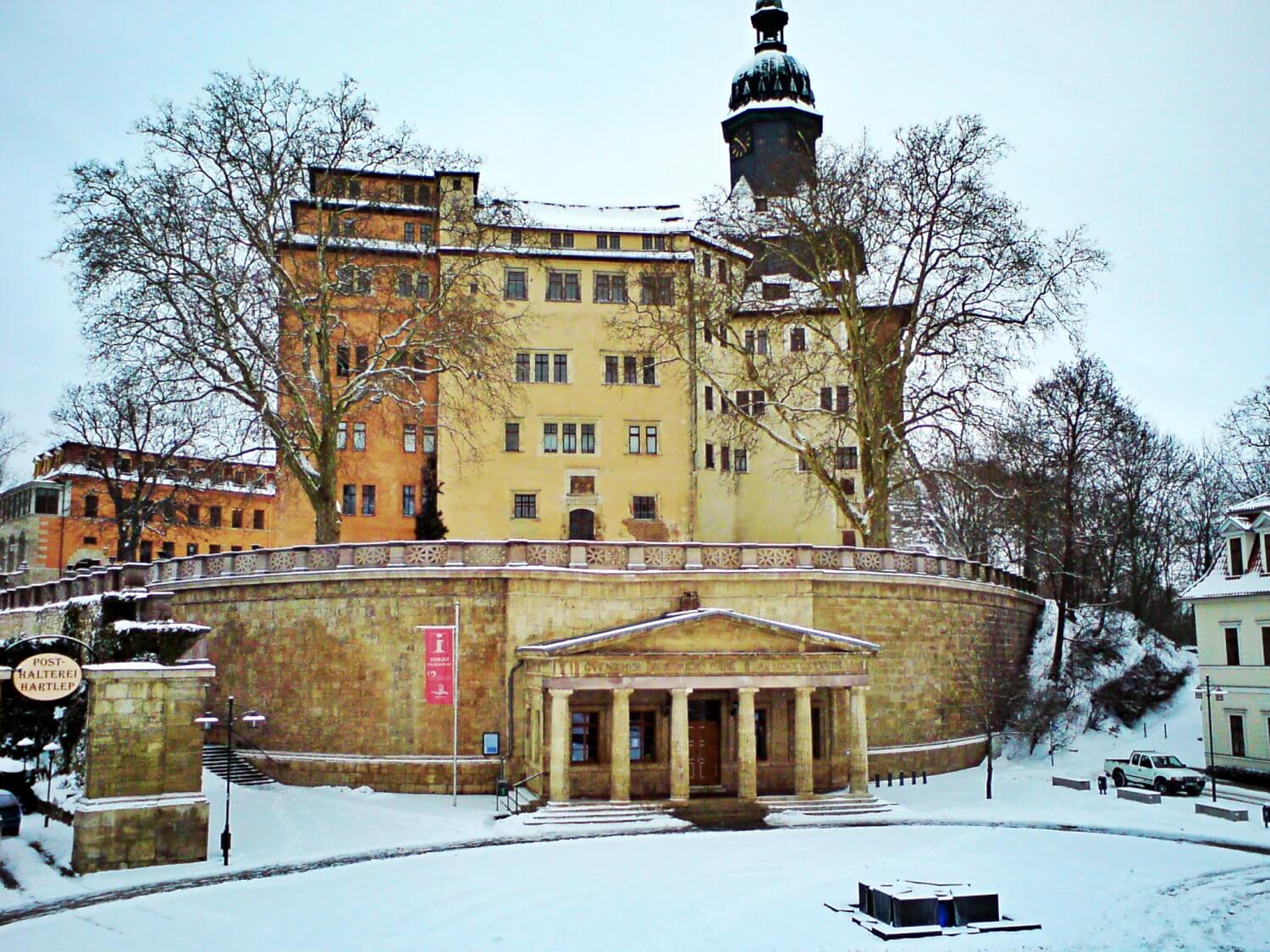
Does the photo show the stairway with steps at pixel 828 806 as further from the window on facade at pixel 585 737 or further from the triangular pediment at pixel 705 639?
the window on facade at pixel 585 737

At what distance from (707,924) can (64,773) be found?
2010 centimetres

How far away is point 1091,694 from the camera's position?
44.9m

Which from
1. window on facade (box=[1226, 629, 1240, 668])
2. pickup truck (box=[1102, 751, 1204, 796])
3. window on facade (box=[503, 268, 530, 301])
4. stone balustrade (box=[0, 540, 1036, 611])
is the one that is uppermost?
window on facade (box=[503, 268, 530, 301])

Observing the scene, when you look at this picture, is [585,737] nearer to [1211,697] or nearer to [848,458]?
[1211,697]

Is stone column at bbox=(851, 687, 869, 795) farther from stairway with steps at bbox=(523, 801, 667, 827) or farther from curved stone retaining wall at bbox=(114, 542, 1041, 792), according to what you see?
stairway with steps at bbox=(523, 801, 667, 827)

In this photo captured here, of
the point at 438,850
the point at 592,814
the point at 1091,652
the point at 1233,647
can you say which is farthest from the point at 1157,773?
the point at 438,850

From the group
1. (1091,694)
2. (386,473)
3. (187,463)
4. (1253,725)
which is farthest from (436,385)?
(1253,725)

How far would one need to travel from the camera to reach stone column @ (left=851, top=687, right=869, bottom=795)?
108ft

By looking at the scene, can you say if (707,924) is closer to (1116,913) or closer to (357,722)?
(1116,913)

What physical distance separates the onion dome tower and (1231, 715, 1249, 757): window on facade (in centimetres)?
3542

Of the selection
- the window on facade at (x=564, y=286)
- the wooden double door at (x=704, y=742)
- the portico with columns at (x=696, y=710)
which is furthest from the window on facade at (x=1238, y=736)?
the window on facade at (x=564, y=286)

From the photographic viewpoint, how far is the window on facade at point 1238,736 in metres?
38.0

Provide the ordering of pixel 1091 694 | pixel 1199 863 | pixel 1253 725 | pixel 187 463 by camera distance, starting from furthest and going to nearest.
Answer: pixel 187 463, pixel 1091 694, pixel 1253 725, pixel 1199 863

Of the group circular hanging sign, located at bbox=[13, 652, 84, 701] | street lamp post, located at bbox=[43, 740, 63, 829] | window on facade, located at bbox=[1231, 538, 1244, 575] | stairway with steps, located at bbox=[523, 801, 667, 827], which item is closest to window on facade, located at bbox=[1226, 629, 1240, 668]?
window on facade, located at bbox=[1231, 538, 1244, 575]
